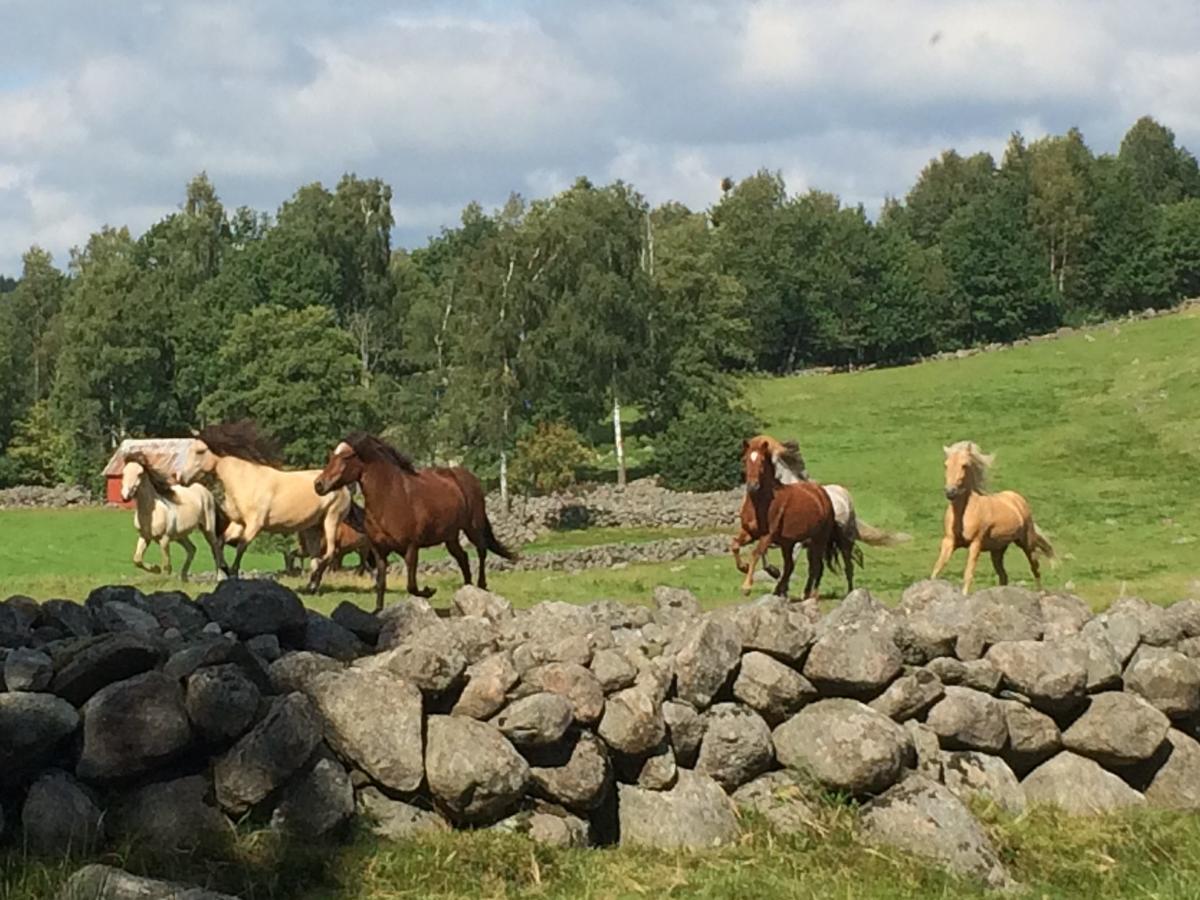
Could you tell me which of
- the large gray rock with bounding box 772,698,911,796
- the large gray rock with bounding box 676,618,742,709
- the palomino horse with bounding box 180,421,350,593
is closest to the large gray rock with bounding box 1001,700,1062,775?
the large gray rock with bounding box 772,698,911,796

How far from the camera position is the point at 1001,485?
41.7 metres

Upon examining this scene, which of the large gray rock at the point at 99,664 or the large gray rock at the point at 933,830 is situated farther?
the large gray rock at the point at 933,830

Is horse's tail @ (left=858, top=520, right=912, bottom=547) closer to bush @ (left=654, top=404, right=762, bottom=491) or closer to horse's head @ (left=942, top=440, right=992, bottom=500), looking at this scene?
horse's head @ (left=942, top=440, right=992, bottom=500)

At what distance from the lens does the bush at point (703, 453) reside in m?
47.7

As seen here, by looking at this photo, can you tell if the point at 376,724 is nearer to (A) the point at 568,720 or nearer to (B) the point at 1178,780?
(A) the point at 568,720

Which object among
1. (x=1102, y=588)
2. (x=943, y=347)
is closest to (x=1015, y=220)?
(x=943, y=347)

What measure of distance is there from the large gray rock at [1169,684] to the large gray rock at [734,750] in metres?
3.01

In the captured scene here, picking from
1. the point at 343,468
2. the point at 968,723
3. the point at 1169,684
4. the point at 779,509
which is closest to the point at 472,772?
the point at 968,723

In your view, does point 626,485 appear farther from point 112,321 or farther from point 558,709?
point 558,709

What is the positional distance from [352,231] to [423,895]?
74424 mm

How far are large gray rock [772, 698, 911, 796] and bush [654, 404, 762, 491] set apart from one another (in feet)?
126

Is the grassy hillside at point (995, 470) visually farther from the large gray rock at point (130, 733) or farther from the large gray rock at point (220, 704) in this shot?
the large gray rock at point (130, 733)

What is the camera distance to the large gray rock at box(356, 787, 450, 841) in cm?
710

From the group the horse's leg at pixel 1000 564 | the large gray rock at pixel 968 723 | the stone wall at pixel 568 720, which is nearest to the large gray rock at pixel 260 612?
the stone wall at pixel 568 720
